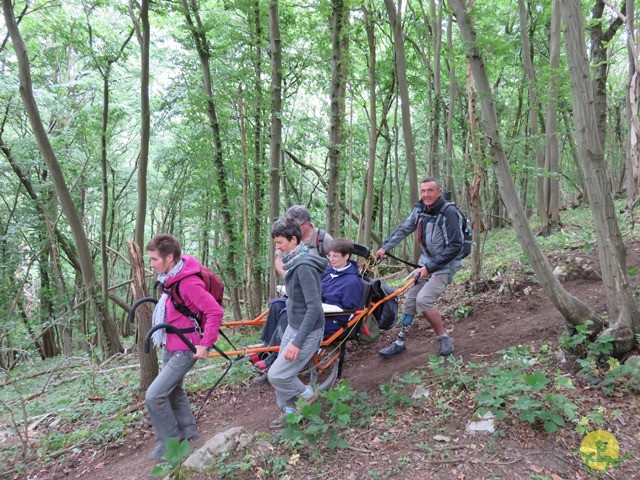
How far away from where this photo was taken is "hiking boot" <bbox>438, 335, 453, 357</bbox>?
4336 millimetres

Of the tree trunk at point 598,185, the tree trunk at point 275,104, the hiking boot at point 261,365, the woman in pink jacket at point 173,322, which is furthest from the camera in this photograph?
the tree trunk at point 275,104

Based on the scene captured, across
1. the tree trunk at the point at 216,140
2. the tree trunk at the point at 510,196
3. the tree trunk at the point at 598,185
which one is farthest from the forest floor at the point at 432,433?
the tree trunk at the point at 216,140

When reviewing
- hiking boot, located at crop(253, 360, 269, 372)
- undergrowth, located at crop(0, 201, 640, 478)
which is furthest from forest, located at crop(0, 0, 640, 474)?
hiking boot, located at crop(253, 360, 269, 372)

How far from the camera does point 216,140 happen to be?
8.68 m

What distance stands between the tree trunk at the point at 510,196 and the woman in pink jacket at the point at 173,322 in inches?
111

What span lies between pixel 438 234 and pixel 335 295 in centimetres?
132

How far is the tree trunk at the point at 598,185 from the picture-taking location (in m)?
3.18

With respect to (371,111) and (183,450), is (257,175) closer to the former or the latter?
(371,111)

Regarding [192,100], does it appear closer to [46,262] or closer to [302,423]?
[302,423]

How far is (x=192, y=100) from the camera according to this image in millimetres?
8320

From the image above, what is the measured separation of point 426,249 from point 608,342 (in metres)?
1.86

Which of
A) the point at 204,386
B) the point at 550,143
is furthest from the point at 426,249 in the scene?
the point at 550,143

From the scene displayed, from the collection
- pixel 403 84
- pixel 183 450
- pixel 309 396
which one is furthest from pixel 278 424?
pixel 403 84

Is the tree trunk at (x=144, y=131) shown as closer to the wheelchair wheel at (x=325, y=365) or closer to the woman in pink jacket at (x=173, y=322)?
the woman in pink jacket at (x=173, y=322)
